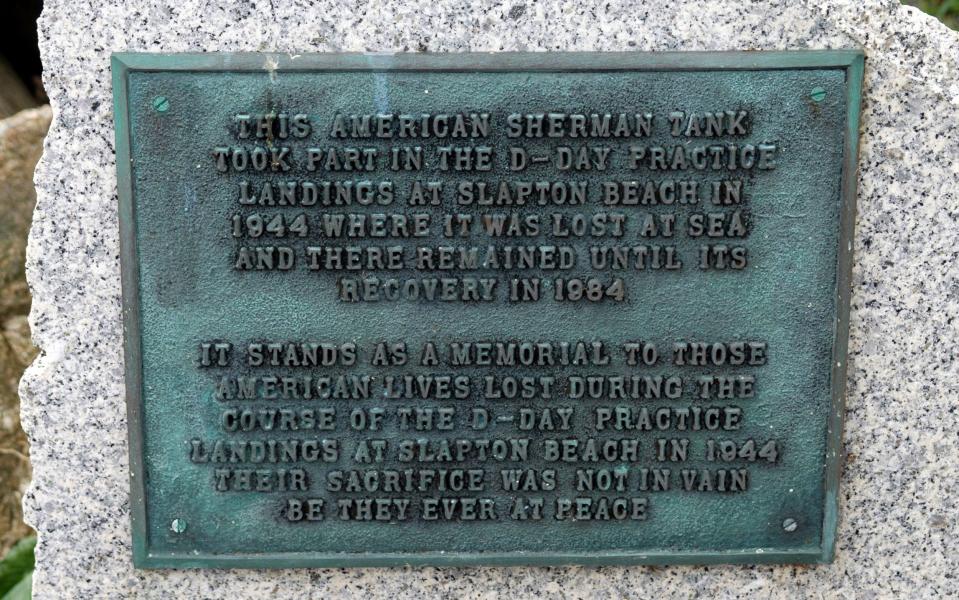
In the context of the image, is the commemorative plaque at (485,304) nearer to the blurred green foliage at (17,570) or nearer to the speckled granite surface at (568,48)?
the speckled granite surface at (568,48)

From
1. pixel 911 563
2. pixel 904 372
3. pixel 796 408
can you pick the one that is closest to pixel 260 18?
pixel 796 408

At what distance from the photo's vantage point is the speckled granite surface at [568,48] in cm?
207

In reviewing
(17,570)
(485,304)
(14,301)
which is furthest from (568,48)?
(17,570)

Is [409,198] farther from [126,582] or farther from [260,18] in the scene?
[126,582]

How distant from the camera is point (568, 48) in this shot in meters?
2.09

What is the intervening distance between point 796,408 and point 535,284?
0.73m

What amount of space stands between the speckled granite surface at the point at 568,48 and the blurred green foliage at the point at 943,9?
2.44 meters

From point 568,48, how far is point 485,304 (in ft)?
2.12

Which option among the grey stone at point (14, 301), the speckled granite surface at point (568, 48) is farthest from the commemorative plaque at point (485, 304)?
the grey stone at point (14, 301)

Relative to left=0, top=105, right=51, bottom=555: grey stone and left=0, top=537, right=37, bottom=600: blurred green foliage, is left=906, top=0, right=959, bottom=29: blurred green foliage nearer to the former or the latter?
left=0, top=105, right=51, bottom=555: grey stone

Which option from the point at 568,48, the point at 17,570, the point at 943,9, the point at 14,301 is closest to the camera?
the point at 568,48

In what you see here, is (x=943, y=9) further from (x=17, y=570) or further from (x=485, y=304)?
(x=17, y=570)

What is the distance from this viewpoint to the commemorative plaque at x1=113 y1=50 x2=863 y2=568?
2.08 meters

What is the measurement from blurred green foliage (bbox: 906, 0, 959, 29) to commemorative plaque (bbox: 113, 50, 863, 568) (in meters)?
2.62
